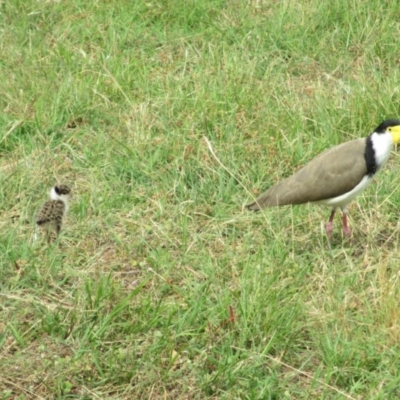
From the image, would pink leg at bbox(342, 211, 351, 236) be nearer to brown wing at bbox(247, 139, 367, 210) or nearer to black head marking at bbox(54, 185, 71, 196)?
brown wing at bbox(247, 139, 367, 210)

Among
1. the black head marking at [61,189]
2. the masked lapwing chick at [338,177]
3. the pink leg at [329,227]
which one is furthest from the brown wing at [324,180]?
the black head marking at [61,189]

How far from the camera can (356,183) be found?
23.2 feet

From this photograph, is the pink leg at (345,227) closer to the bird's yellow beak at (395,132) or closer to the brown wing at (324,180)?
the brown wing at (324,180)

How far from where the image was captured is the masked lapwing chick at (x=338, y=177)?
7.06 m

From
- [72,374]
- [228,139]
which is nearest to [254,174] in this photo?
[228,139]

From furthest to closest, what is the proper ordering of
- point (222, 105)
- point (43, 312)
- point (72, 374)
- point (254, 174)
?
point (222, 105) → point (254, 174) → point (43, 312) → point (72, 374)

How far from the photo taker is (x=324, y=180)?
23.3ft

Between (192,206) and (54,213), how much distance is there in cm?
110

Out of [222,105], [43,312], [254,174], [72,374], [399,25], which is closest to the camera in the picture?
[72,374]

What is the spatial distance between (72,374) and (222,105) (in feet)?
11.5

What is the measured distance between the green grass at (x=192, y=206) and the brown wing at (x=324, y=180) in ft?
0.76

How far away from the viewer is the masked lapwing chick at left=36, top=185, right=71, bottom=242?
→ 6910mm

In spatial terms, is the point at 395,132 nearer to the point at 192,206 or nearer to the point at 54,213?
the point at 192,206

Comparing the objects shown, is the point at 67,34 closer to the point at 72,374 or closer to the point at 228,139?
the point at 228,139
